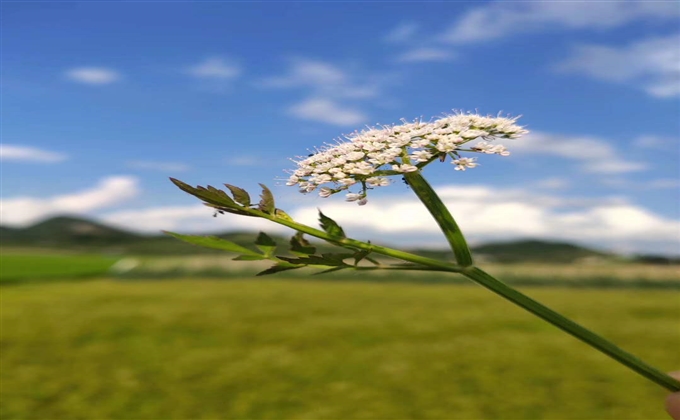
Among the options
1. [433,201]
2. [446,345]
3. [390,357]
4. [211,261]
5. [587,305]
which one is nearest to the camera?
[433,201]

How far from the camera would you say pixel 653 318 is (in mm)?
15648

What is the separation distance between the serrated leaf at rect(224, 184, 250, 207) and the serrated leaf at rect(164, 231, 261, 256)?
0.11 meters

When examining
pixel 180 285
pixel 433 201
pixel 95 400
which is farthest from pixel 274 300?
pixel 433 201

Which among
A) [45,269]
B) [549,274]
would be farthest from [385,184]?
[45,269]

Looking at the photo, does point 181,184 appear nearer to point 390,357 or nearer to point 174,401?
point 174,401

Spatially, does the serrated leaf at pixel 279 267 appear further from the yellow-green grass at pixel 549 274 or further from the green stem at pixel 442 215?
the yellow-green grass at pixel 549 274

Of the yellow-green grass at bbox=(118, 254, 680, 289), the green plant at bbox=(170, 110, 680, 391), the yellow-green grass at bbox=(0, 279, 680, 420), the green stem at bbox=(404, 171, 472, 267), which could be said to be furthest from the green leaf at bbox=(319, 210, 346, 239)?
the yellow-green grass at bbox=(118, 254, 680, 289)

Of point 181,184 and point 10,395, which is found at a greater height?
point 181,184

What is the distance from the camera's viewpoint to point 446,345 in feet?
36.1

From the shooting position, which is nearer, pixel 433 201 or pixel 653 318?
pixel 433 201

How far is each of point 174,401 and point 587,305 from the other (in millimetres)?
13069

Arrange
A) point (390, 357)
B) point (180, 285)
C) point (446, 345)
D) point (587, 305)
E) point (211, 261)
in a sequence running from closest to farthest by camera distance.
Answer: point (390, 357), point (446, 345), point (587, 305), point (180, 285), point (211, 261)

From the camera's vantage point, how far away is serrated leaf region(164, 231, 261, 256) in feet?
4.67

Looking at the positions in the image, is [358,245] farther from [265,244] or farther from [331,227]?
[265,244]
